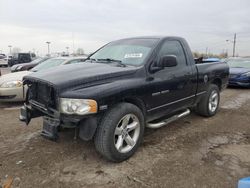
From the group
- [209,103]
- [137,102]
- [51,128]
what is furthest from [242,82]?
[51,128]

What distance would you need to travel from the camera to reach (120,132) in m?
3.30

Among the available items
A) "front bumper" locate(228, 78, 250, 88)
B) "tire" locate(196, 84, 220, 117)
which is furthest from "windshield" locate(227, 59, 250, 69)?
"tire" locate(196, 84, 220, 117)

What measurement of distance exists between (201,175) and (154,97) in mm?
1354

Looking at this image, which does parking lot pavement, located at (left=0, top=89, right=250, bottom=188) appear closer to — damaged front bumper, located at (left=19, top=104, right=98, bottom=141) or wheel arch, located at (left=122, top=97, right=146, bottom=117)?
damaged front bumper, located at (left=19, top=104, right=98, bottom=141)

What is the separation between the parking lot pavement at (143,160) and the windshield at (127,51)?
1.45 m

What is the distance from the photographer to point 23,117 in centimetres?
370

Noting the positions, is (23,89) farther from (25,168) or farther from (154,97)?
(154,97)

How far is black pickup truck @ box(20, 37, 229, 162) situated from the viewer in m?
2.97

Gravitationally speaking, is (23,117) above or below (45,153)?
above

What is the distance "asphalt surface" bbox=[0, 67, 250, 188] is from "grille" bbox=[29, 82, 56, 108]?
26.0 inches

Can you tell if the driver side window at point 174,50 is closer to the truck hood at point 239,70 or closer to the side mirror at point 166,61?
the side mirror at point 166,61

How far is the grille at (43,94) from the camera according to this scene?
10.2ft

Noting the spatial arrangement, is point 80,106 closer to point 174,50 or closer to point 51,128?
point 51,128

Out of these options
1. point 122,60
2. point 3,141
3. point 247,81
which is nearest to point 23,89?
point 3,141
